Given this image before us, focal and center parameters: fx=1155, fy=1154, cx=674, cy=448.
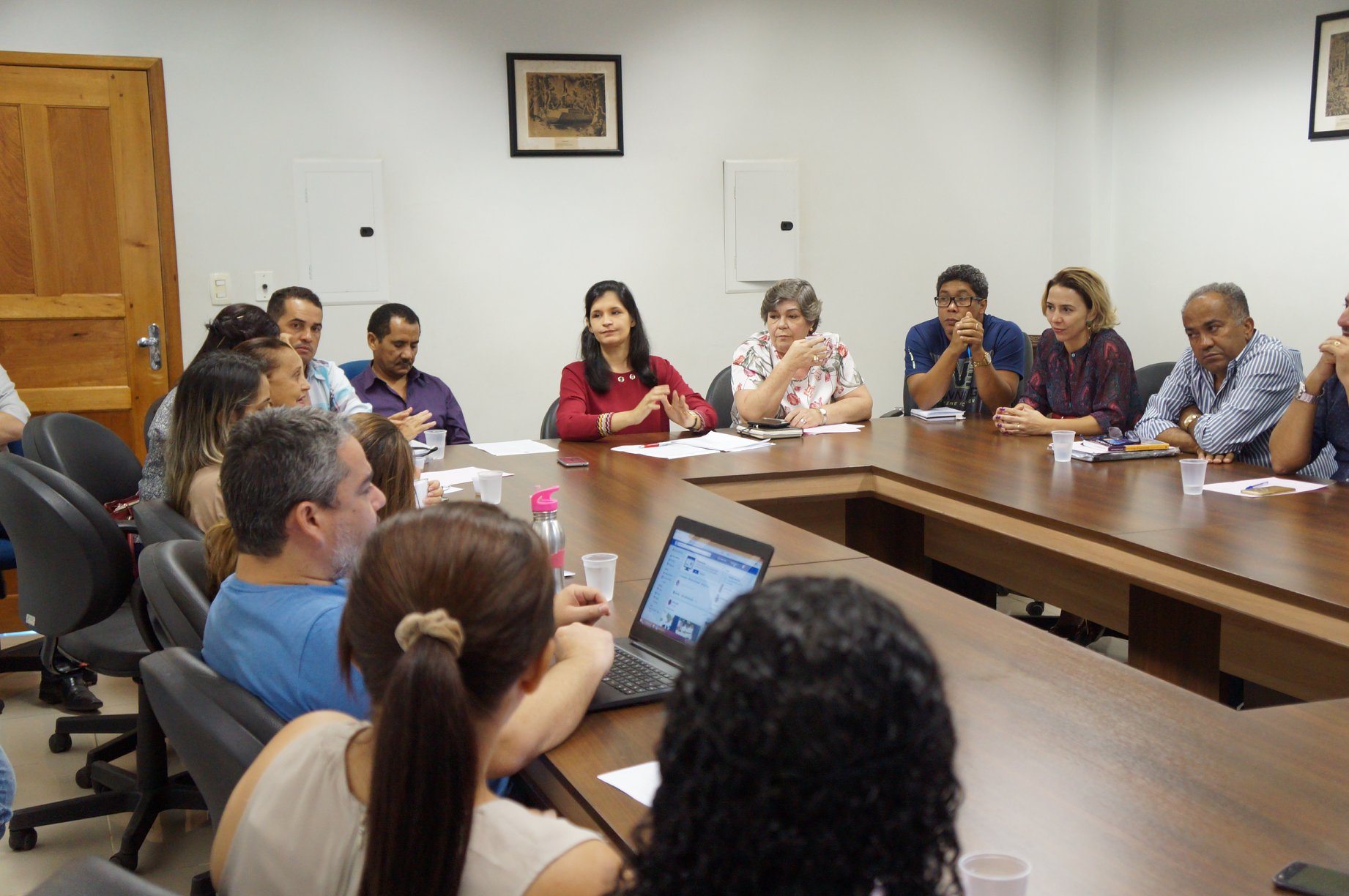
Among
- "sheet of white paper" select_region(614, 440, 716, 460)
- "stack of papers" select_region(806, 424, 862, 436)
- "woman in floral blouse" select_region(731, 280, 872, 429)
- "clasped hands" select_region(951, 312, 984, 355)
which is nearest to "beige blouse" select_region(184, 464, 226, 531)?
"sheet of white paper" select_region(614, 440, 716, 460)

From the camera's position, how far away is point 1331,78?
480 centimetres

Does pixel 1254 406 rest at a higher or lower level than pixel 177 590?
higher

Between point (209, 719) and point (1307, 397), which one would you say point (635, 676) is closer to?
point (209, 719)

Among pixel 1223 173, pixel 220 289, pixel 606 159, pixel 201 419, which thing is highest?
pixel 606 159

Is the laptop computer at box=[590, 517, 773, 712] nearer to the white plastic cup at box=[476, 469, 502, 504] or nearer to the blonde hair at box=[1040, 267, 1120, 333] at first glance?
the white plastic cup at box=[476, 469, 502, 504]

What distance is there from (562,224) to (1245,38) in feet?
10.4

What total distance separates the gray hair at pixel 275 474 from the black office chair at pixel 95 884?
77 cm

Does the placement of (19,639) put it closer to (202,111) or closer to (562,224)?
(202,111)

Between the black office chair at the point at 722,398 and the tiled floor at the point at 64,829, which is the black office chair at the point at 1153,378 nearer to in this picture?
the black office chair at the point at 722,398

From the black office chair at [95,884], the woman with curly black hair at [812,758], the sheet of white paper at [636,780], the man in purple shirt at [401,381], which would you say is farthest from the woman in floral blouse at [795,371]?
the woman with curly black hair at [812,758]

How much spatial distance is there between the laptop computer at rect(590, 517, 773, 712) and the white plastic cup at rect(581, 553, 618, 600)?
227 millimetres

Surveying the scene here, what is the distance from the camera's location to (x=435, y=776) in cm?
97

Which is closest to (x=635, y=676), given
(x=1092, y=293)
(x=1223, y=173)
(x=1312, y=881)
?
(x=1312, y=881)

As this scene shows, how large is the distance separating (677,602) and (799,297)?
8.82 feet
